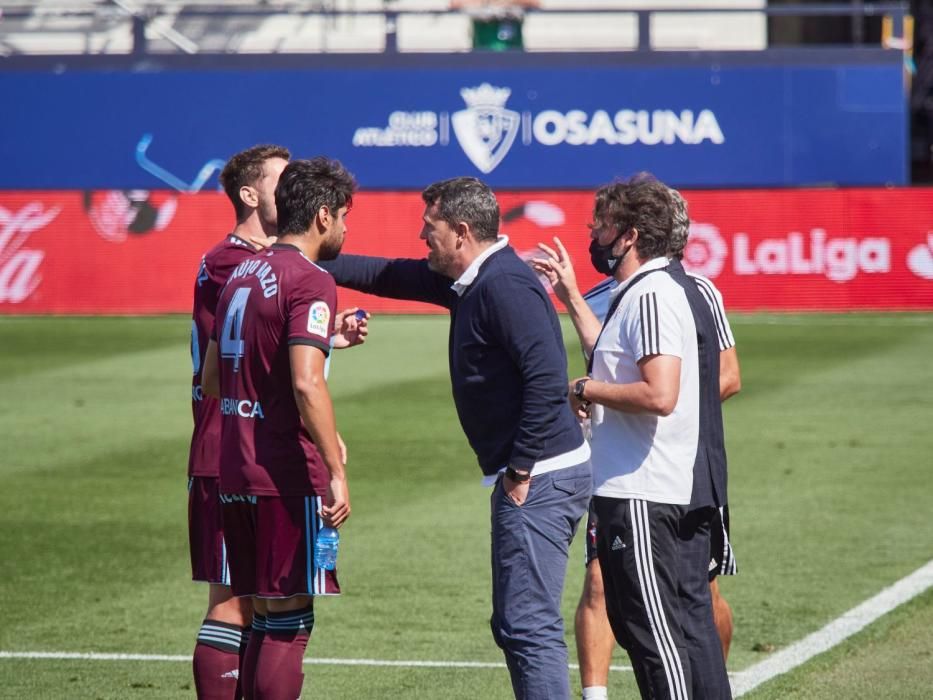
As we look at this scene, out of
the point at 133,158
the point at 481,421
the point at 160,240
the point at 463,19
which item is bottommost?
the point at 481,421

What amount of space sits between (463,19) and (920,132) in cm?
2010

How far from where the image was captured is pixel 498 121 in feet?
102

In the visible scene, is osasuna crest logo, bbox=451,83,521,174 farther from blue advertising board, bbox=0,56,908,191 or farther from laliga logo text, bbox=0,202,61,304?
laliga logo text, bbox=0,202,61,304

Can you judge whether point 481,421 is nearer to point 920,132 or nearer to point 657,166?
point 657,166

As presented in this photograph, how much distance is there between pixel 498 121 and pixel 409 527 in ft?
71.3

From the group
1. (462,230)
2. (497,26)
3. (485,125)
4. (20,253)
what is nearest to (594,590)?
(462,230)

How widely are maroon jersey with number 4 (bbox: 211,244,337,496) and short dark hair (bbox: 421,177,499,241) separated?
0.48 meters

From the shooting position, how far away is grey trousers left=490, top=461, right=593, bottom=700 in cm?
525

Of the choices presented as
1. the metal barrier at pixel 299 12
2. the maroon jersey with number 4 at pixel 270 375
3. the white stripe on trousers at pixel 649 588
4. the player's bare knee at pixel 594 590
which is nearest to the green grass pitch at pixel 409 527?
the player's bare knee at pixel 594 590

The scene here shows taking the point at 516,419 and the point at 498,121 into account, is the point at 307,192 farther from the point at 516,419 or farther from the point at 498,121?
the point at 498,121

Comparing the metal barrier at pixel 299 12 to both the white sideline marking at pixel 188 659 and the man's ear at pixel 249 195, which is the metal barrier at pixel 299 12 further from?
the man's ear at pixel 249 195

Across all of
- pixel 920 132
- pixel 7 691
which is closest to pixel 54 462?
pixel 7 691

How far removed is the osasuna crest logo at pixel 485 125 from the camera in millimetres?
30891

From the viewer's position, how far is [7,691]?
676 cm
